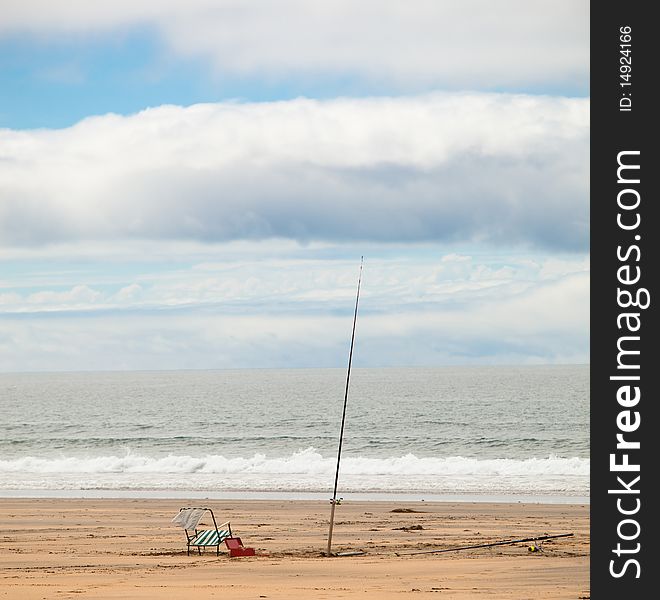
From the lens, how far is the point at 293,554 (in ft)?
47.9

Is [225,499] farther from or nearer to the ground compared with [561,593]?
farther from the ground

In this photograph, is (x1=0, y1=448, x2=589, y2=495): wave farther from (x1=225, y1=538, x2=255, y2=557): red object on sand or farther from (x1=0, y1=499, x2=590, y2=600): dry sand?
(x1=225, y1=538, x2=255, y2=557): red object on sand

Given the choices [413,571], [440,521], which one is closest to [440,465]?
[440,521]

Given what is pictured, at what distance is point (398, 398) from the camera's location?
260 ft

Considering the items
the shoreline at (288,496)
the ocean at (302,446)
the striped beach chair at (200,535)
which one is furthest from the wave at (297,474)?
the striped beach chair at (200,535)

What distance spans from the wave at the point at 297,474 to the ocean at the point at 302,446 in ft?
0.21

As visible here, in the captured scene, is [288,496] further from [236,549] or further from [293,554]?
[236,549]

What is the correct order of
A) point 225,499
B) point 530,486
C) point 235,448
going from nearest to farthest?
point 225,499
point 530,486
point 235,448

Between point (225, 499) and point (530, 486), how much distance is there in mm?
8945

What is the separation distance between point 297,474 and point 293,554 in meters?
17.1

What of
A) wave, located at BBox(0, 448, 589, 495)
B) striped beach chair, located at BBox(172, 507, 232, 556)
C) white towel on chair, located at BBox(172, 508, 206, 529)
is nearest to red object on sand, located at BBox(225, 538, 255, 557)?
striped beach chair, located at BBox(172, 507, 232, 556)

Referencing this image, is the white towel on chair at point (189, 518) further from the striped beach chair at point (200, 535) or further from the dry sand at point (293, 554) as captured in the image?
the dry sand at point (293, 554)
